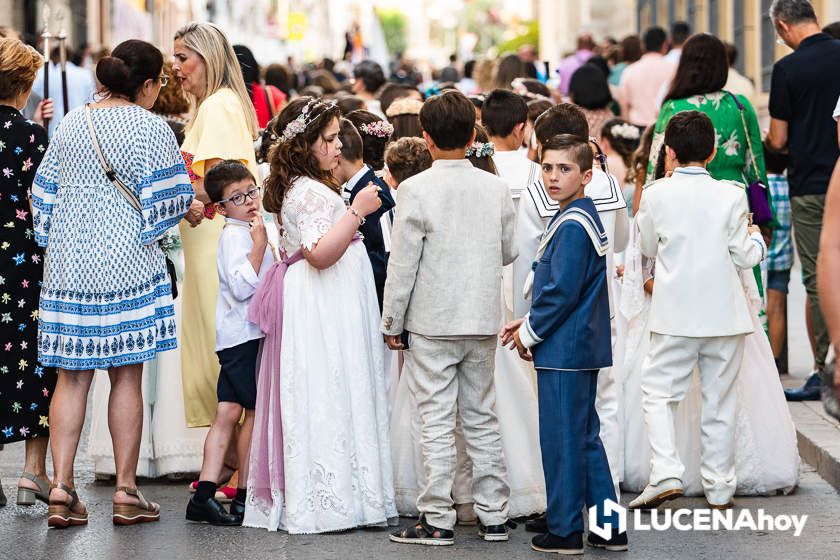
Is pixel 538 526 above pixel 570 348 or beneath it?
beneath

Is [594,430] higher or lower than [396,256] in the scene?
lower

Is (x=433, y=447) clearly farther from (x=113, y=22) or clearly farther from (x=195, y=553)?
(x=113, y=22)

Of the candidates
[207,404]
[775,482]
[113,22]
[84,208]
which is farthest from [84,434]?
[113,22]

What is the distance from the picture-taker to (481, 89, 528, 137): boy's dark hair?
6969mm

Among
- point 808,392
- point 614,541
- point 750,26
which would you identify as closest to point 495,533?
point 614,541

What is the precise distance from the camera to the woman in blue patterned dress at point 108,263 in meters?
6.26

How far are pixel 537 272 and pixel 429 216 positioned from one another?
493 mm

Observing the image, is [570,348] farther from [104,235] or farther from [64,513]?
[64,513]

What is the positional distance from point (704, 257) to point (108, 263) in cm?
259

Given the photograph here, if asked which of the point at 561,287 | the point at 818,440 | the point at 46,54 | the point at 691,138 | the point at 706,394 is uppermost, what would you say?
the point at 46,54

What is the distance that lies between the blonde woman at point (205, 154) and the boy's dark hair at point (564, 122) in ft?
5.13

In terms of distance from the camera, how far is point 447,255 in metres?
5.97

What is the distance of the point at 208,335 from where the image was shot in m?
7.10

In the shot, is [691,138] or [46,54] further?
[46,54]
